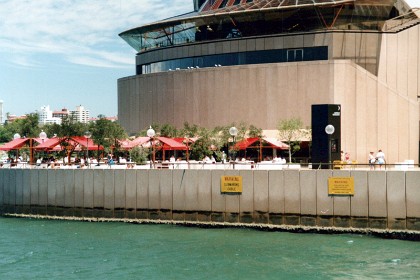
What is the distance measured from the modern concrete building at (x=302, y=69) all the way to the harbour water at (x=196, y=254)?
27072mm

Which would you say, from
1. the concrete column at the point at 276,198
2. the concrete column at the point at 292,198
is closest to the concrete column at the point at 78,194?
the concrete column at the point at 276,198

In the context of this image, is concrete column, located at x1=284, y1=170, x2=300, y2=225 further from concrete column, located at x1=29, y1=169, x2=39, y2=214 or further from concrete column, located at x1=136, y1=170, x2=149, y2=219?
concrete column, located at x1=29, y1=169, x2=39, y2=214

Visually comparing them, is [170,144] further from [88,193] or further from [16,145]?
[16,145]

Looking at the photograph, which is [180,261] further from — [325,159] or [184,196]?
[325,159]

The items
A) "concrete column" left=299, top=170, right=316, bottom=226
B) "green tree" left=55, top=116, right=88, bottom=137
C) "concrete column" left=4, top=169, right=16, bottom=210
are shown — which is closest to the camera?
"concrete column" left=299, top=170, right=316, bottom=226

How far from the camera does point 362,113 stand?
207 feet

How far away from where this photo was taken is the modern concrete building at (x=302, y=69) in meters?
62.7

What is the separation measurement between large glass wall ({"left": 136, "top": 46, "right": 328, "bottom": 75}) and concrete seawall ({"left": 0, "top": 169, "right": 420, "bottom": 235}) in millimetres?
27325

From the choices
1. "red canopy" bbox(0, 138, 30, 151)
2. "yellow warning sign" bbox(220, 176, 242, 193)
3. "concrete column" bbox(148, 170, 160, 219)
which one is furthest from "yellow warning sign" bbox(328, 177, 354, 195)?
"red canopy" bbox(0, 138, 30, 151)

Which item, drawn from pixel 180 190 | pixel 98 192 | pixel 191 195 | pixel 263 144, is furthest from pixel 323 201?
pixel 263 144

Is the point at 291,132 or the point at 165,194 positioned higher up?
the point at 291,132

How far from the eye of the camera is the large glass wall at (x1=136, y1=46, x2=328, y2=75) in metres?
64.2

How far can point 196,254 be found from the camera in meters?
31.9

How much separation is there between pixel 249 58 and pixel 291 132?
11.8 meters
